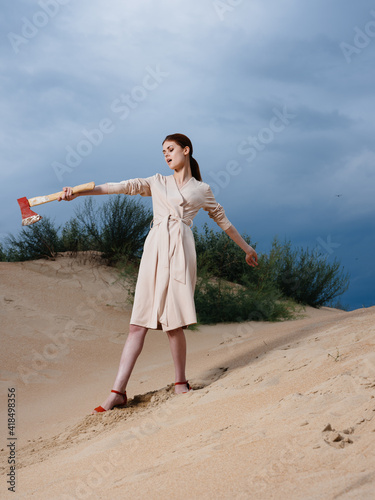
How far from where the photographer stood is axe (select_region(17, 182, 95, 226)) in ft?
11.8

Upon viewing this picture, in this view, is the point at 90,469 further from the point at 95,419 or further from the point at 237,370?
the point at 237,370

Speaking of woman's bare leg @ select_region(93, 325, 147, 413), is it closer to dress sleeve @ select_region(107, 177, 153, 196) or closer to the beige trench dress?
the beige trench dress

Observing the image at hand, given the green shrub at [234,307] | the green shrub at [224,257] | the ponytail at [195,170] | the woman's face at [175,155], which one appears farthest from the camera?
the green shrub at [224,257]

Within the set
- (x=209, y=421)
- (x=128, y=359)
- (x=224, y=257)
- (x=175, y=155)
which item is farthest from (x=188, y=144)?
(x=224, y=257)

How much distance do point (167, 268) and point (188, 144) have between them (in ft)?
3.44

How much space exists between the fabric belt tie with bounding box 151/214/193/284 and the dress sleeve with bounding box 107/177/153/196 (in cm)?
31

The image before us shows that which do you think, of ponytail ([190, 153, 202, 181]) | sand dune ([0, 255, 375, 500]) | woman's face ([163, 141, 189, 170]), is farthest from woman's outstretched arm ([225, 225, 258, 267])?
sand dune ([0, 255, 375, 500])

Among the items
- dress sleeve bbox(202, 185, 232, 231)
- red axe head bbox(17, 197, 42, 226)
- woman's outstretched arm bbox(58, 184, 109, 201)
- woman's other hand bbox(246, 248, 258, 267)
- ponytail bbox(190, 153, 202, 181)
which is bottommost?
woman's other hand bbox(246, 248, 258, 267)

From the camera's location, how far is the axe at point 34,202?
3.58m

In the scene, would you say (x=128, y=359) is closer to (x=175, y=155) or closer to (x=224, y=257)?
(x=175, y=155)

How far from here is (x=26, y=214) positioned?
359cm

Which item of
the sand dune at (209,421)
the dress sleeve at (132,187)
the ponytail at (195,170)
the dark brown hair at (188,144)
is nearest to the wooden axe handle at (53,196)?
the dress sleeve at (132,187)

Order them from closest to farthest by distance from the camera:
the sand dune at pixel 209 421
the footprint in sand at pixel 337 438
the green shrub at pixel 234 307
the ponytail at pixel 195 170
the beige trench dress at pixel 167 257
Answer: the sand dune at pixel 209 421, the footprint in sand at pixel 337 438, the beige trench dress at pixel 167 257, the ponytail at pixel 195 170, the green shrub at pixel 234 307
